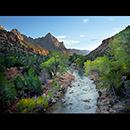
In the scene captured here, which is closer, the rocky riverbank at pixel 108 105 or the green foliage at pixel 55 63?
the rocky riverbank at pixel 108 105

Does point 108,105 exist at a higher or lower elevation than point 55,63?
lower

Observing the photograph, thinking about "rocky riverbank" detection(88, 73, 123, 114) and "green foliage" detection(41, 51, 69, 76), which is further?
"green foliage" detection(41, 51, 69, 76)

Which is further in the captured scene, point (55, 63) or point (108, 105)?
point (55, 63)

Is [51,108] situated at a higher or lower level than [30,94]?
lower

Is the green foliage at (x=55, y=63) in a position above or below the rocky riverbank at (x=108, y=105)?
above

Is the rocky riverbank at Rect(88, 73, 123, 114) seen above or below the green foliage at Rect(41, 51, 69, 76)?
below
